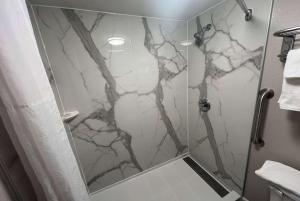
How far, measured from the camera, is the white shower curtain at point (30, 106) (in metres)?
0.45

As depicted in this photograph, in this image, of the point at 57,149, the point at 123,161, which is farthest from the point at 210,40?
the point at 123,161

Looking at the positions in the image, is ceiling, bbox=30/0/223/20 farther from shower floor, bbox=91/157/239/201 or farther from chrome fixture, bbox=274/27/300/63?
shower floor, bbox=91/157/239/201

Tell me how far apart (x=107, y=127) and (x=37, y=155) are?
91 cm

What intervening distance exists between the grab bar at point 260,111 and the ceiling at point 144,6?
0.86 metres

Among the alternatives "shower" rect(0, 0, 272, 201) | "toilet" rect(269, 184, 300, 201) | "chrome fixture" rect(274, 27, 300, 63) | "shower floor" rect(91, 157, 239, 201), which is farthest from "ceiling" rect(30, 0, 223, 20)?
"shower floor" rect(91, 157, 239, 201)

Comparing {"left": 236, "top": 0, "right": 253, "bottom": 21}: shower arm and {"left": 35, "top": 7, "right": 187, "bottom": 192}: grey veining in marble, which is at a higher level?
{"left": 236, "top": 0, "right": 253, "bottom": 21}: shower arm

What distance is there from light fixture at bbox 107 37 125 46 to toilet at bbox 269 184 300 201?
162 cm

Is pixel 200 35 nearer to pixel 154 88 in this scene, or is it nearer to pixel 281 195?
pixel 154 88

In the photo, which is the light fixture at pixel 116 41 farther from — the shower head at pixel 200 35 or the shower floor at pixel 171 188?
the shower floor at pixel 171 188

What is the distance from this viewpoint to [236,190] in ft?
4.62

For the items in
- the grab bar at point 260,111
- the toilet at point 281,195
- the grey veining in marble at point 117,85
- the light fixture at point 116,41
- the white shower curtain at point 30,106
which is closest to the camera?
the white shower curtain at point 30,106

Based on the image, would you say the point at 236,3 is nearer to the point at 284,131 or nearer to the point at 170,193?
the point at 284,131

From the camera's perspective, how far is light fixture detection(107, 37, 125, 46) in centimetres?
131

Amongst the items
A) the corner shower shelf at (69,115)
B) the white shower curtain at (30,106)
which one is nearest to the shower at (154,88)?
the corner shower shelf at (69,115)
